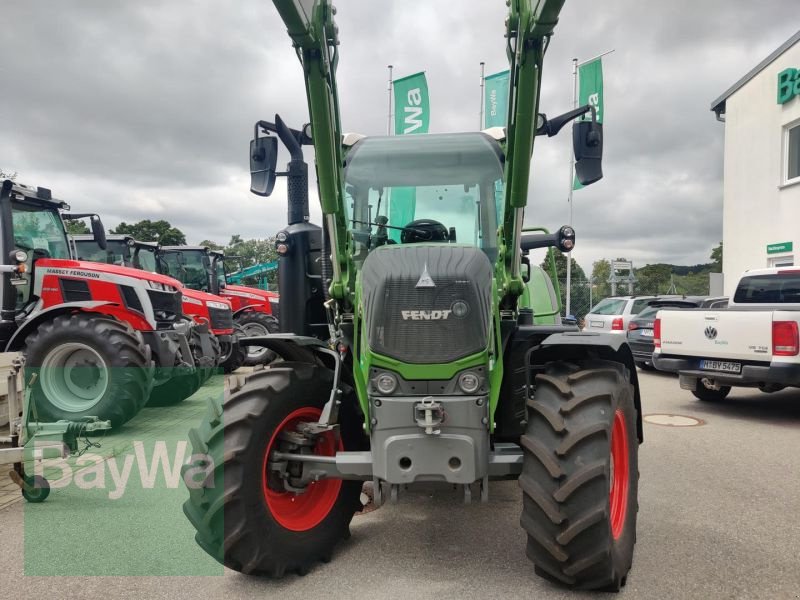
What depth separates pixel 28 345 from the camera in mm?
7102

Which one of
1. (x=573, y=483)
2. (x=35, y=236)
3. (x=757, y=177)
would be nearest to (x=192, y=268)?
(x=35, y=236)

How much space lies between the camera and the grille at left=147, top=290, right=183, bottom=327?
874 cm

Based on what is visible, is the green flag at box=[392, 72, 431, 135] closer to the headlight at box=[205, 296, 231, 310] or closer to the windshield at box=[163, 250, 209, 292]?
the windshield at box=[163, 250, 209, 292]

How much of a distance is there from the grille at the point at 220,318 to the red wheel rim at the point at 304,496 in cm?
833

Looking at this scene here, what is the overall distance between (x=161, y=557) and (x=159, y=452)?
2749 mm

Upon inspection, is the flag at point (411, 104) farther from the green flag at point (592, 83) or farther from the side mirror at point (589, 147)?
the side mirror at point (589, 147)

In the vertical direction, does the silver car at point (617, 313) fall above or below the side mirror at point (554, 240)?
below

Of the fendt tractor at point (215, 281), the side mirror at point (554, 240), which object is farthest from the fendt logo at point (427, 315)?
the fendt tractor at point (215, 281)

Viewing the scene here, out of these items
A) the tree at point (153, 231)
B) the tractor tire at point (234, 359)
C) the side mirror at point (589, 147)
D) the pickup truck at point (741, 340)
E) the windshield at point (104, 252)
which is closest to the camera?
the side mirror at point (589, 147)

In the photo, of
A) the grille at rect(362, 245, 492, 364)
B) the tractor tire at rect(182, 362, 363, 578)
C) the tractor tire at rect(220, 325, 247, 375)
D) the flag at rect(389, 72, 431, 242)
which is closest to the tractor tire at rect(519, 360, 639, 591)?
the grille at rect(362, 245, 492, 364)

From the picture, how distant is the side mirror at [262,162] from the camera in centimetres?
395

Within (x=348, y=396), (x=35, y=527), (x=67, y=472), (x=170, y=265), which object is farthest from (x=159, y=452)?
(x=170, y=265)

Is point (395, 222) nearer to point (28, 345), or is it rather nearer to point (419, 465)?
point (419, 465)

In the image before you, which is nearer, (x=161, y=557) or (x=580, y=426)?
(x=580, y=426)
